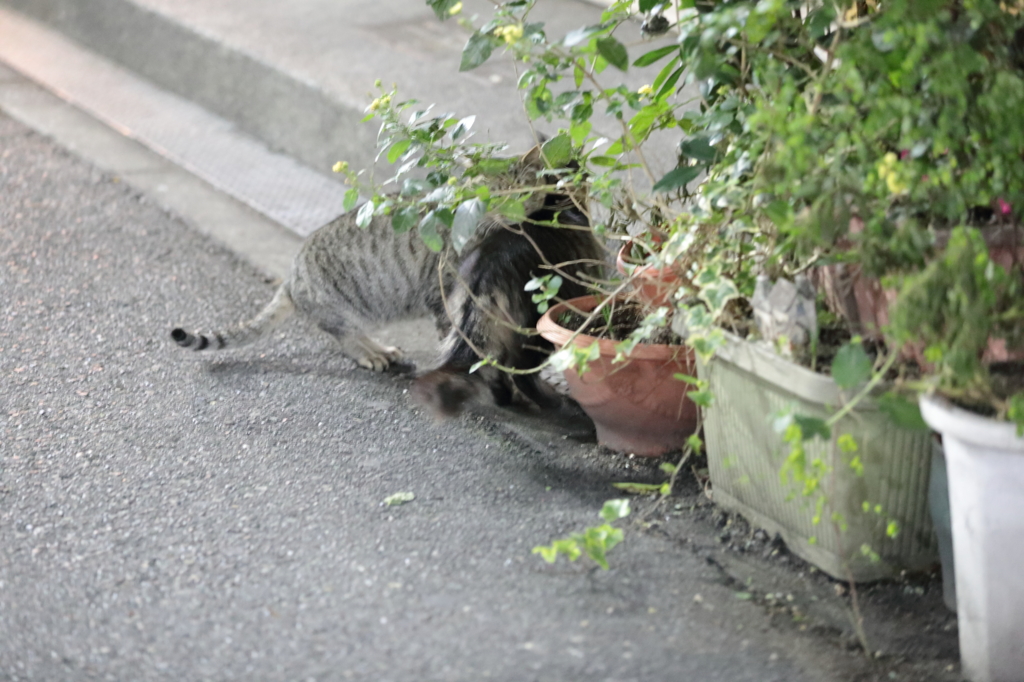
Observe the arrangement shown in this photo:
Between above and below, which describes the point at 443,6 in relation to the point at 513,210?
above

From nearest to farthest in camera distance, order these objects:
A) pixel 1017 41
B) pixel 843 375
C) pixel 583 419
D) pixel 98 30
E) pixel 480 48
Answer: pixel 843 375 → pixel 1017 41 → pixel 480 48 → pixel 583 419 → pixel 98 30

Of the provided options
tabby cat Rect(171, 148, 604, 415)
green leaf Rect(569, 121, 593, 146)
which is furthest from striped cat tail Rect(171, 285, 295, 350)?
green leaf Rect(569, 121, 593, 146)

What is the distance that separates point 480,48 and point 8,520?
1574mm

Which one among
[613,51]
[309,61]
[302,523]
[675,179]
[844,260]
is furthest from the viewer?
[309,61]

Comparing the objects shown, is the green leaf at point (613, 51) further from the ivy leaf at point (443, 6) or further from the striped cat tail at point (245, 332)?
the striped cat tail at point (245, 332)

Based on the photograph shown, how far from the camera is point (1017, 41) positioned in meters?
1.96

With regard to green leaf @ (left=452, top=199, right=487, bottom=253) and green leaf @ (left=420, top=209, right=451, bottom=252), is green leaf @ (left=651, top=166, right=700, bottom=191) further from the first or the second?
green leaf @ (left=420, top=209, right=451, bottom=252)

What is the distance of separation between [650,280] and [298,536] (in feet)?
3.23

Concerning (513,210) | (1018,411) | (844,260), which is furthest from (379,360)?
(1018,411)

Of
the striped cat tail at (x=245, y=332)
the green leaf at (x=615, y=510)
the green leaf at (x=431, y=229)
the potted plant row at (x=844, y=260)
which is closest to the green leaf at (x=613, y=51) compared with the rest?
the potted plant row at (x=844, y=260)

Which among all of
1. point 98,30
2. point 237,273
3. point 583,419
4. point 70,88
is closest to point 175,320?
point 237,273

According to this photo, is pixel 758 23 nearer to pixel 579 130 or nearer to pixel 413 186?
pixel 579 130

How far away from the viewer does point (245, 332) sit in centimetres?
350

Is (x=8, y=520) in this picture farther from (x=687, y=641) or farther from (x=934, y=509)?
(x=934, y=509)
